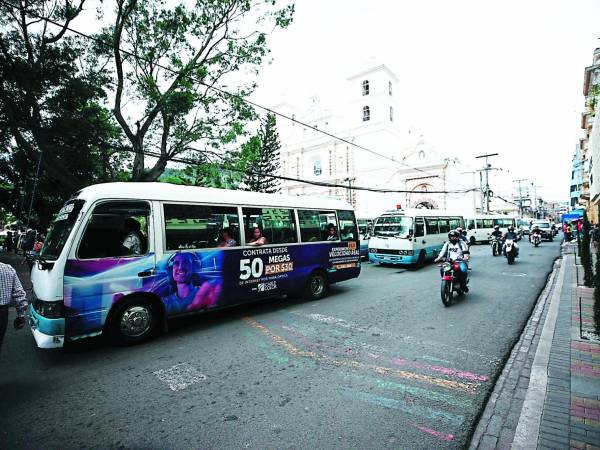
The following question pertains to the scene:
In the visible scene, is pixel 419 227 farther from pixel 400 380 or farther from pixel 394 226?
pixel 400 380

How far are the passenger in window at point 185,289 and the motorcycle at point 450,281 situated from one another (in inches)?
203

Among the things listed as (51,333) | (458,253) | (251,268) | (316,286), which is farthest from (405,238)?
(51,333)

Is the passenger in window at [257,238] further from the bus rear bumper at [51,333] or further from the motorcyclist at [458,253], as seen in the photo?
the motorcyclist at [458,253]

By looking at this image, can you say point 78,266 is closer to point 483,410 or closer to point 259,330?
point 259,330

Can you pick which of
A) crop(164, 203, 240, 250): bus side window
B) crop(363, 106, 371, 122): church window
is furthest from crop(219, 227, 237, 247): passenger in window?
crop(363, 106, 371, 122): church window

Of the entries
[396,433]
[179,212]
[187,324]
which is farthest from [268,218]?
[396,433]

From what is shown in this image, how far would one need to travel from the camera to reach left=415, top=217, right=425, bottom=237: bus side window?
13469 mm

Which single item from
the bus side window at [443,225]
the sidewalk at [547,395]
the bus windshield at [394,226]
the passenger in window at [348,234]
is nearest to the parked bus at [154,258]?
the passenger in window at [348,234]

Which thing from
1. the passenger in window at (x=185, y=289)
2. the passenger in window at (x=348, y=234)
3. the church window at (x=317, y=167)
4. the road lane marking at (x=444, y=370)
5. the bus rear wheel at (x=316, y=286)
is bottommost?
the road lane marking at (x=444, y=370)

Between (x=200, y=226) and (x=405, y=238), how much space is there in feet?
32.2

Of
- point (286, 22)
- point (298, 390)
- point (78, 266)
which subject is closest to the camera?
point (298, 390)

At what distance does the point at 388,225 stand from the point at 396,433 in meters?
11.6

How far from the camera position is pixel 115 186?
15.6ft

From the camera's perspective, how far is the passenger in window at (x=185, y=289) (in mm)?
5155
